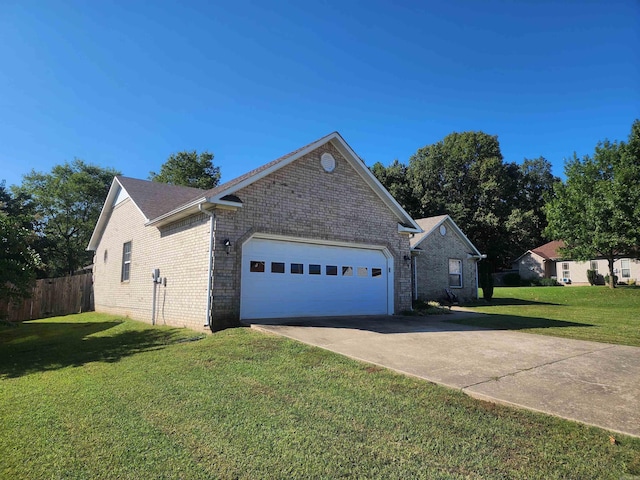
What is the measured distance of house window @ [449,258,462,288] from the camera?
893 inches

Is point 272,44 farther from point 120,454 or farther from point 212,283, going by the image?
point 120,454

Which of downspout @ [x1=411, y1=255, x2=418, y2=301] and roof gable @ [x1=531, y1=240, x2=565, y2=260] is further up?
roof gable @ [x1=531, y1=240, x2=565, y2=260]

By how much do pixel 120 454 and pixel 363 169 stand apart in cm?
1118

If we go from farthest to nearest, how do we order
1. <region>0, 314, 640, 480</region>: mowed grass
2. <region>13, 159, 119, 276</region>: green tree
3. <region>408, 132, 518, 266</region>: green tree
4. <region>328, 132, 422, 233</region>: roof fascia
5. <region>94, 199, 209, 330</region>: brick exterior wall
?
<region>408, 132, 518, 266</region>: green tree < <region>13, 159, 119, 276</region>: green tree < <region>328, 132, 422, 233</region>: roof fascia < <region>94, 199, 209, 330</region>: brick exterior wall < <region>0, 314, 640, 480</region>: mowed grass

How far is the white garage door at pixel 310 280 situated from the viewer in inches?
424

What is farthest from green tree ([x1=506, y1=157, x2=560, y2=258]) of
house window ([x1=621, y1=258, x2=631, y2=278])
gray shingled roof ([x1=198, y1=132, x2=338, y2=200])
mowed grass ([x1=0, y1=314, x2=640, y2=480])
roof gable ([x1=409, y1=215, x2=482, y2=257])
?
mowed grass ([x1=0, y1=314, x2=640, y2=480])

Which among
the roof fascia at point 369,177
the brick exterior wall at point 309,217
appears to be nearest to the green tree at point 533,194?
the roof fascia at point 369,177

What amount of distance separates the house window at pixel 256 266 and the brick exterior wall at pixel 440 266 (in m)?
11.5

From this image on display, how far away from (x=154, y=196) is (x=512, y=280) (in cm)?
3997

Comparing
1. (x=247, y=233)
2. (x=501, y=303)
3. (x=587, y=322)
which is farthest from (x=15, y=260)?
(x=501, y=303)

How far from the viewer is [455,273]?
22984mm

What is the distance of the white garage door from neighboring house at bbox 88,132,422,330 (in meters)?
0.03

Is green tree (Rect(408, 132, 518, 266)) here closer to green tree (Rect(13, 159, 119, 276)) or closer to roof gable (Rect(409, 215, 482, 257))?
roof gable (Rect(409, 215, 482, 257))

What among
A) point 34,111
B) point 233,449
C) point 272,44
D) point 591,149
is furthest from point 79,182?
point 591,149
